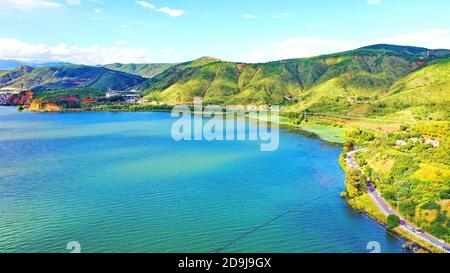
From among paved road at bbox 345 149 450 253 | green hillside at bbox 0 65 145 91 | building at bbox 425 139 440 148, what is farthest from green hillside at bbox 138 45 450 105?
paved road at bbox 345 149 450 253

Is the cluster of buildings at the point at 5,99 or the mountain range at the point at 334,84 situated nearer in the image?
the mountain range at the point at 334,84

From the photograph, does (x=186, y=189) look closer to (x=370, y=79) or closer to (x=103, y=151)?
(x=103, y=151)

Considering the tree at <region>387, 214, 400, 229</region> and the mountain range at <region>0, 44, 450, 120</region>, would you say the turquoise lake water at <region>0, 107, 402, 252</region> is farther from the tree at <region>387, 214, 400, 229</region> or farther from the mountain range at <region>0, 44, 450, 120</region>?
the mountain range at <region>0, 44, 450, 120</region>

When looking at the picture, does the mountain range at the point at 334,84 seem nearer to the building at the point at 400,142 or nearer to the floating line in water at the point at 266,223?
the building at the point at 400,142

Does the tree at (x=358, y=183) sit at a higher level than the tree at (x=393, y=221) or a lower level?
higher

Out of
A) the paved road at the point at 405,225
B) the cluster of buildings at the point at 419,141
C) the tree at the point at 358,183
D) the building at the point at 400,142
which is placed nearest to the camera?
the paved road at the point at 405,225

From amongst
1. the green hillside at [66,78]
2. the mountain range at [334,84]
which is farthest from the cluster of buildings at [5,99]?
the mountain range at [334,84]

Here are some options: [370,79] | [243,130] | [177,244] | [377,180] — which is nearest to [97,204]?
[177,244]
